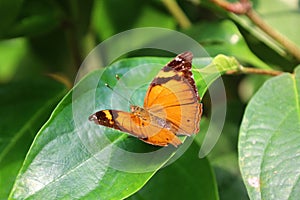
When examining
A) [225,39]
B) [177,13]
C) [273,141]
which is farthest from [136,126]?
[177,13]

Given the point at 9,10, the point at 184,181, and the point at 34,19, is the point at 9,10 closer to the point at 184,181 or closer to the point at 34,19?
the point at 34,19

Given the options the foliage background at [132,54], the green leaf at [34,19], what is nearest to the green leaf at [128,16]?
the foliage background at [132,54]

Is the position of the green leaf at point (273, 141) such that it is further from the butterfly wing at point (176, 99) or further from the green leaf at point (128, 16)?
the green leaf at point (128, 16)

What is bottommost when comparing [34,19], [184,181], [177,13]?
[184,181]

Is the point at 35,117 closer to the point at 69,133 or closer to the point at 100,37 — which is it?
the point at 69,133

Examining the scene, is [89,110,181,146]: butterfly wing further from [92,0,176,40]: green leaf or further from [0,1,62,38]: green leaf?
[92,0,176,40]: green leaf

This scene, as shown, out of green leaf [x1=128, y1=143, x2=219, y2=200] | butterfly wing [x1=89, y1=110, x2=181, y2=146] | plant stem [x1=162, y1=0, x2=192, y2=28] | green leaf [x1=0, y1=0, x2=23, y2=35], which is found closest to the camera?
butterfly wing [x1=89, y1=110, x2=181, y2=146]

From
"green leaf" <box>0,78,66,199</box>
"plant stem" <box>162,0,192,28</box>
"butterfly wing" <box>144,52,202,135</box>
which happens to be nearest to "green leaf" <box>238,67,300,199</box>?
"butterfly wing" <box>144,52,202,135</box>
